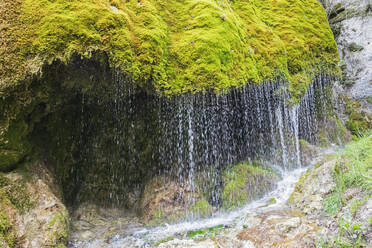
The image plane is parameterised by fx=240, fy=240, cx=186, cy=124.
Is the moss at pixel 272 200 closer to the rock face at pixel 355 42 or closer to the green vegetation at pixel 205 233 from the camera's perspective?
the green vegetation at pixel 205 233

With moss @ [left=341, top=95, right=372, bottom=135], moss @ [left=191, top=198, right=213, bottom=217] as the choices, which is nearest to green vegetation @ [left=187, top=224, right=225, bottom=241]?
moss @ [left=191, top=198, right=213, bottom=217]

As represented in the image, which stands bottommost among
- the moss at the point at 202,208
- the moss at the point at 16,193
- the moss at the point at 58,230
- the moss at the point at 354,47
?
the moss at the point at 202,208

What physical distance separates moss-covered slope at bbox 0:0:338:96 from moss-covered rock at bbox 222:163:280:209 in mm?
2435

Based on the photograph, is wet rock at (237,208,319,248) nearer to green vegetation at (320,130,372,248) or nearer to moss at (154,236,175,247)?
green vegetation at (320,130,372,248)

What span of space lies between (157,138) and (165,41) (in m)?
2.42

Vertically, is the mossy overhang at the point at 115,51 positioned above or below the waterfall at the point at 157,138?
above

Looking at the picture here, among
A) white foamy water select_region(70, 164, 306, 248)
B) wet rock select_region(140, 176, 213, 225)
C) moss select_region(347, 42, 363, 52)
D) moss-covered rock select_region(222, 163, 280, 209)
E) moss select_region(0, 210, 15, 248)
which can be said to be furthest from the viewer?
moss select_region(347, 42, 363, 52)

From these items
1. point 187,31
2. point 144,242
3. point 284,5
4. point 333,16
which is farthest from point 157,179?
point 333,16

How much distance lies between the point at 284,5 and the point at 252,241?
9216 mm

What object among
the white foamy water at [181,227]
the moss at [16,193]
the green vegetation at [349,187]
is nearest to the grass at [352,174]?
the green vegetation at [349,187]

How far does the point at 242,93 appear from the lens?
6.48 metres

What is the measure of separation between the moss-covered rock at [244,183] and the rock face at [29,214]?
3630 mm

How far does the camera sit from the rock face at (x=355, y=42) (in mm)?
11727

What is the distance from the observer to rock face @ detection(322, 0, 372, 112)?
11.7 m
